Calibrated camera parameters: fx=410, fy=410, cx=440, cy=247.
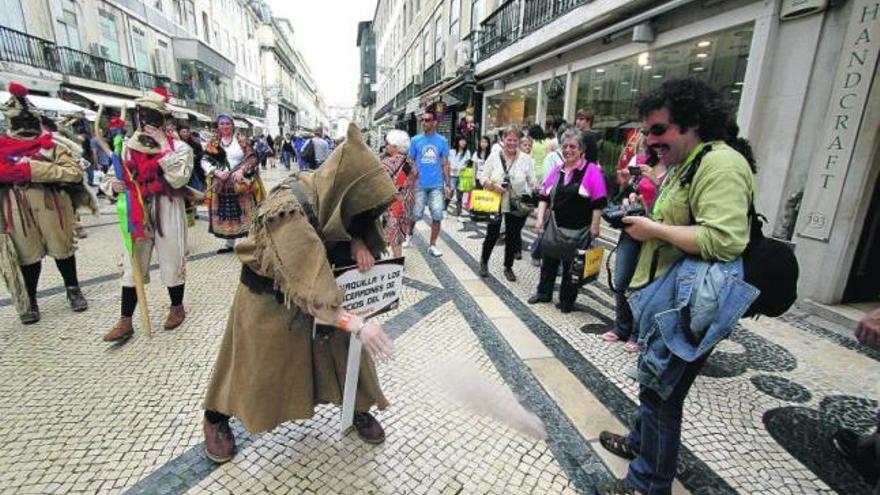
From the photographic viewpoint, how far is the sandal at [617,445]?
6.80 feet

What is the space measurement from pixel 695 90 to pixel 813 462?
6.67 ft

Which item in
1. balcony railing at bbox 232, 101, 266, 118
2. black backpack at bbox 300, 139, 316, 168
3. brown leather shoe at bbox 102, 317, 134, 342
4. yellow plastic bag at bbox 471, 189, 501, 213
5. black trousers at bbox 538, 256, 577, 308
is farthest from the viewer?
balcony railing at bbox 232, 101, 266, 118

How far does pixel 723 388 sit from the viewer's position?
2734 mm

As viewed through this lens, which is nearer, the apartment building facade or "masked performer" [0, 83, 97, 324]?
"masked performer" [0, 83, 97, 324]

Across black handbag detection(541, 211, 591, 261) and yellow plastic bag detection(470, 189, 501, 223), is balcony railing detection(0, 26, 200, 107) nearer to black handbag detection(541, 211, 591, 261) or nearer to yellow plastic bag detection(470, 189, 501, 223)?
yellow plastic bag detection(470, 189, 501, 223)

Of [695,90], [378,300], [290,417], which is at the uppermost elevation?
[695,90]

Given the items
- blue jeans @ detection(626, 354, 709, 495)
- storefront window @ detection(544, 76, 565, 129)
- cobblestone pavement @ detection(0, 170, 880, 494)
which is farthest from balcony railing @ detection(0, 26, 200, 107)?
blue jeans @ detection(626, 354, 709, 495)

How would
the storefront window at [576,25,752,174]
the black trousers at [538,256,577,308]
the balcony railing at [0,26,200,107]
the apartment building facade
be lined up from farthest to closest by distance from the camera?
the apartment building facade < the balcony railing at [0,26,200,107] < the storefront window at [576,25,752,174] < the black trousers at [538,256,577,308]

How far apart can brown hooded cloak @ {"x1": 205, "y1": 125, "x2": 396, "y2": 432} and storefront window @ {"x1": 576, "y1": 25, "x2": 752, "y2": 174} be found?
325 centimetres

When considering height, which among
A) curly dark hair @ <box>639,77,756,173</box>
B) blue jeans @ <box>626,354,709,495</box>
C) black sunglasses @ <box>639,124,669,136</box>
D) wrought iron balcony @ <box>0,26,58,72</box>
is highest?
wrought iron balcony @ <box>0,26,58,72</box>

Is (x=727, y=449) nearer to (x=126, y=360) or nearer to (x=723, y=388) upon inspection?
(x=723, y=388)

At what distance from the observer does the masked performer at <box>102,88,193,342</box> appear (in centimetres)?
299

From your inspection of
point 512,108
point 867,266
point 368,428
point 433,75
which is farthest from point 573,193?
point 433,75

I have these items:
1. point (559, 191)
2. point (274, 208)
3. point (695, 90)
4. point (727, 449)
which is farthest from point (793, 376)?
point (274, 208)
